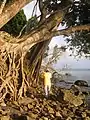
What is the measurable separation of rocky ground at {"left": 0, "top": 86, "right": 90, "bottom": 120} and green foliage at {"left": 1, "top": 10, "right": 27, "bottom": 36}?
6023 mm

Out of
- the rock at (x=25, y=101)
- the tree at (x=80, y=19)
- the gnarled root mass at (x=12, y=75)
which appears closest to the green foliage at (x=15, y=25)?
the tree at (x=80, y=19)

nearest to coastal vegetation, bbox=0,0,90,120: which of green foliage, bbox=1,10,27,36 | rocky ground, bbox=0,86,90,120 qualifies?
rocky ground, bbox=0,86,90,120

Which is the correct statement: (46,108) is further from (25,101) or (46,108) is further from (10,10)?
(10,10)

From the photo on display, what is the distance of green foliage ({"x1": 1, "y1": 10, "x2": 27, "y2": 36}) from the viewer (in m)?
23.5

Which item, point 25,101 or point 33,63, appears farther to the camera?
point 33,63

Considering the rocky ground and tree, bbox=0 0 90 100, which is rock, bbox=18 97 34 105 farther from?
tree, bbox=0 0 90 100

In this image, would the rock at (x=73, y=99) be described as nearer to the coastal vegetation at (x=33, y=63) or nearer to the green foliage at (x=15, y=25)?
the coastal vegetation at (x=33, y=63)

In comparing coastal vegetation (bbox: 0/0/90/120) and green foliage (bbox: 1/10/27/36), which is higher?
green foliage (bbox: 1/10/27/36)

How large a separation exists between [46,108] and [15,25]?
8963 mm

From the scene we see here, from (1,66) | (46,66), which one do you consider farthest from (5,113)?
(46,66)

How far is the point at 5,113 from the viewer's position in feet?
48.0

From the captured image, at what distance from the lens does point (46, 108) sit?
52.9ft

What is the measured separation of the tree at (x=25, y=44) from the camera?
15015 mm

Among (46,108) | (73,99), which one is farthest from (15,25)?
(46,108)
